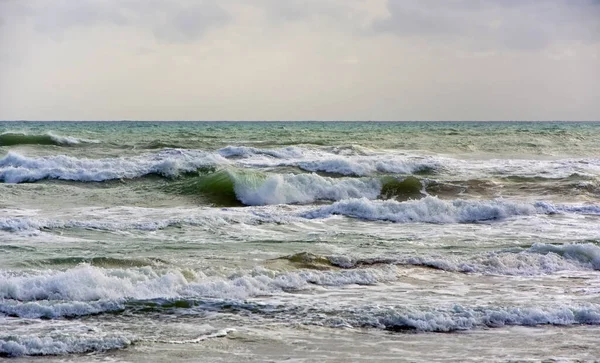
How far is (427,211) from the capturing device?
1909cm

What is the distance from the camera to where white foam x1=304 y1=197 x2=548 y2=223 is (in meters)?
18.8

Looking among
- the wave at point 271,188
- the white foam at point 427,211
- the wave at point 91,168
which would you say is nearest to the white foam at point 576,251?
the white foam at point 427,211

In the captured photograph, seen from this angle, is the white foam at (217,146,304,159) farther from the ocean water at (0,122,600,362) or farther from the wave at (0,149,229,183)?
the ocean water at (0,122,600,362)

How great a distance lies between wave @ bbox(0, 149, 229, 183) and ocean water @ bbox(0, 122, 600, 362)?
30 centimetres

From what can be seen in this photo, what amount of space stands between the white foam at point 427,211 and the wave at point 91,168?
32.9 ft

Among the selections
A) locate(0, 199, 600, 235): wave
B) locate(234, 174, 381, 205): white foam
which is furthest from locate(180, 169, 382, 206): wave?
locate(0, 199, 600, 235): wave

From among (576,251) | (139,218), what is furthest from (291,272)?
Answer: (139,218)

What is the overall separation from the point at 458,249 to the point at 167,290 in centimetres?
609

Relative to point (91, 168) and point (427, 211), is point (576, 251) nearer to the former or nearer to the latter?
point (427, 211)

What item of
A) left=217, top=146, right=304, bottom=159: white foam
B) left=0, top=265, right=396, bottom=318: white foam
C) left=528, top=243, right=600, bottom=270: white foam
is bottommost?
left=0, top=265, right=396, bottom=318: white foam

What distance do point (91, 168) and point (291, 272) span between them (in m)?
18.0

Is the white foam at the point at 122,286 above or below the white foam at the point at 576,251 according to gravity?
below

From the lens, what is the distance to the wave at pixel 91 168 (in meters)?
26.0

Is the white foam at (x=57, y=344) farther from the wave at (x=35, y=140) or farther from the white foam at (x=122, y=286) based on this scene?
the wave at (x=35, y=140)
